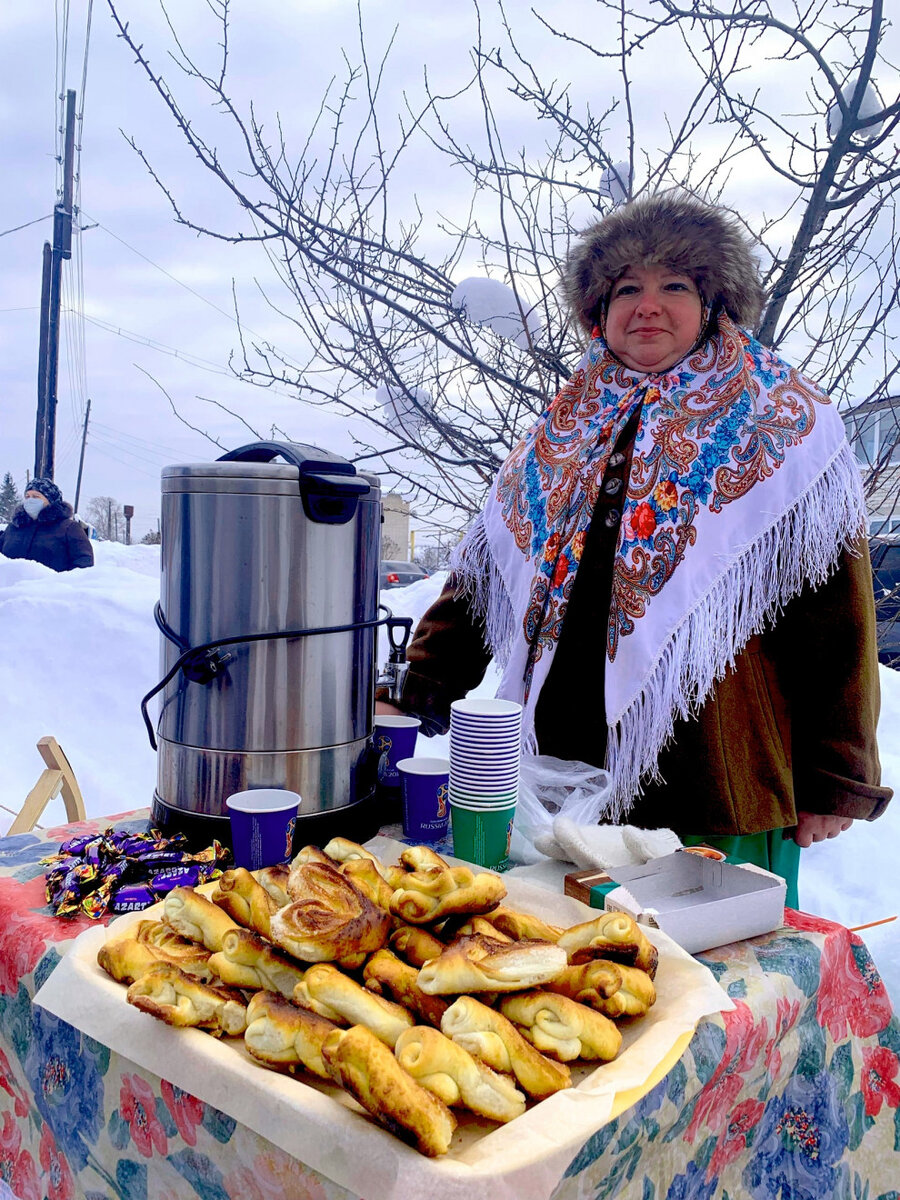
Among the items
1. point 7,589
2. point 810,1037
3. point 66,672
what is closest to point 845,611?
point 810,1037

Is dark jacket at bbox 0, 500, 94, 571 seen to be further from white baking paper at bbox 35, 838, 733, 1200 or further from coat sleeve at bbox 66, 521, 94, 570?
white baking paper at bbox 35, 838, 733, 1200

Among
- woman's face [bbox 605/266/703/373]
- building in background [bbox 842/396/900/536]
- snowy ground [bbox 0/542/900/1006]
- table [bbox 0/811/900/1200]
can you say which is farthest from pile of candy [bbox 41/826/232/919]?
building in background [bbox 842/396/900/536]

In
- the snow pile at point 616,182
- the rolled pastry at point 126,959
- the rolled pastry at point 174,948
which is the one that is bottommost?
the rolled pastry at point 174,948

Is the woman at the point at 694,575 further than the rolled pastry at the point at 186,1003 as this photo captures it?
Yes

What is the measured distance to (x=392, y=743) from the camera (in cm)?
156

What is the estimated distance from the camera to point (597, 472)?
6.59ft

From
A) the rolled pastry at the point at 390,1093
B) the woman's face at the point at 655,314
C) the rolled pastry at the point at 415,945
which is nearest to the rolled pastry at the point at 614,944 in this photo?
the rolled pastry at the point at 415,945

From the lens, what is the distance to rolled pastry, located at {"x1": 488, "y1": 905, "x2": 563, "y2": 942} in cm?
93

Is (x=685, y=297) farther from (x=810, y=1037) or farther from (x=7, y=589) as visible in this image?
(x=7, y=589)

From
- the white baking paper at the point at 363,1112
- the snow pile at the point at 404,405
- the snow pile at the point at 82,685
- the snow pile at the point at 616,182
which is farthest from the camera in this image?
the snow pile at the point at 82,685

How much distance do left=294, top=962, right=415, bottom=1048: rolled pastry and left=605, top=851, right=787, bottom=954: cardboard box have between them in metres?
0.37

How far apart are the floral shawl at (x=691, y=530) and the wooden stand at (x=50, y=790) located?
3.55 ft

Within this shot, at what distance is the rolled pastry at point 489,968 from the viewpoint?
775mm

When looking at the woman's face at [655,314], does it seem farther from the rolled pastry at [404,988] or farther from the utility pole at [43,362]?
the utility pole at [43,362]
